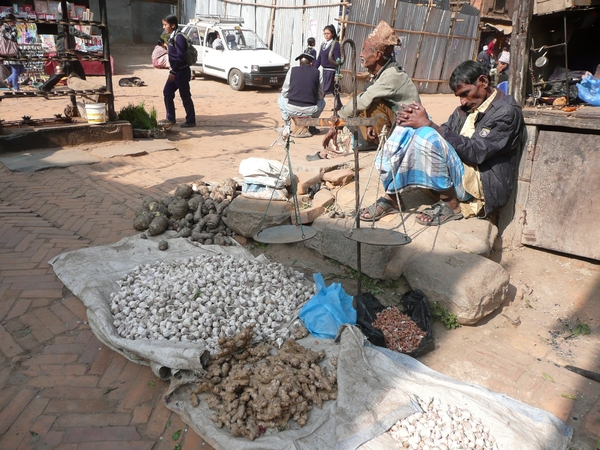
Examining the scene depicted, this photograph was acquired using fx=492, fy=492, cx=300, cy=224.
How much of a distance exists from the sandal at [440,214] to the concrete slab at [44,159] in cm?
435

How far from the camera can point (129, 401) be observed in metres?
2.49

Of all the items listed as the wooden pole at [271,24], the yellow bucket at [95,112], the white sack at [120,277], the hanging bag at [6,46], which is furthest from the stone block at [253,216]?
the wooden pole at [271,24]

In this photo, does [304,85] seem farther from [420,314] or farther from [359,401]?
[359,401]

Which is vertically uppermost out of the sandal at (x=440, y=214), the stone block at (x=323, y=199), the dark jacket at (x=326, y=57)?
the dark jacket at (x=326, y=57)

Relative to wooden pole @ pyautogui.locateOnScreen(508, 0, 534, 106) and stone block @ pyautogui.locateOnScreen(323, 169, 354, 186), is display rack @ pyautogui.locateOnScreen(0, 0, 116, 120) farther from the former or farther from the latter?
wooden pole @ pyautogui.locateOnScreen(508, 0, 534, 106)

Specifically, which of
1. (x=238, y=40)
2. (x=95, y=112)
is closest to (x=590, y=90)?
(x=95, y=112)

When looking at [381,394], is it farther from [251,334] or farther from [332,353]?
[251,334]

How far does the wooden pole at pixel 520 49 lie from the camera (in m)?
3.95

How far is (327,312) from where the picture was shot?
2975 millimetres

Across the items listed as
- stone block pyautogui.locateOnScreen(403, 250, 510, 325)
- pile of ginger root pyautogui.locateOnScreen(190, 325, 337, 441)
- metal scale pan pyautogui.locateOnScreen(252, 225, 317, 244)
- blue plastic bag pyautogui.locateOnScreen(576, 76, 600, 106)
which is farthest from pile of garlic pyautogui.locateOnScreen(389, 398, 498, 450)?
blue plastic bag pyautogui.locateOnScreen(576, 76, 600, 106)

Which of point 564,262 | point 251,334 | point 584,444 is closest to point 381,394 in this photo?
point 251,334

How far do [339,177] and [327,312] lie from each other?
6.95 ft

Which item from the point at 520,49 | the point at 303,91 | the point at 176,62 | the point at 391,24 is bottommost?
the point at 303,91

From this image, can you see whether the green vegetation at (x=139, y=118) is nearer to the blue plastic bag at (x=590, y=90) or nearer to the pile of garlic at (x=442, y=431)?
the blue plastic bag at (x=590, y=90)
